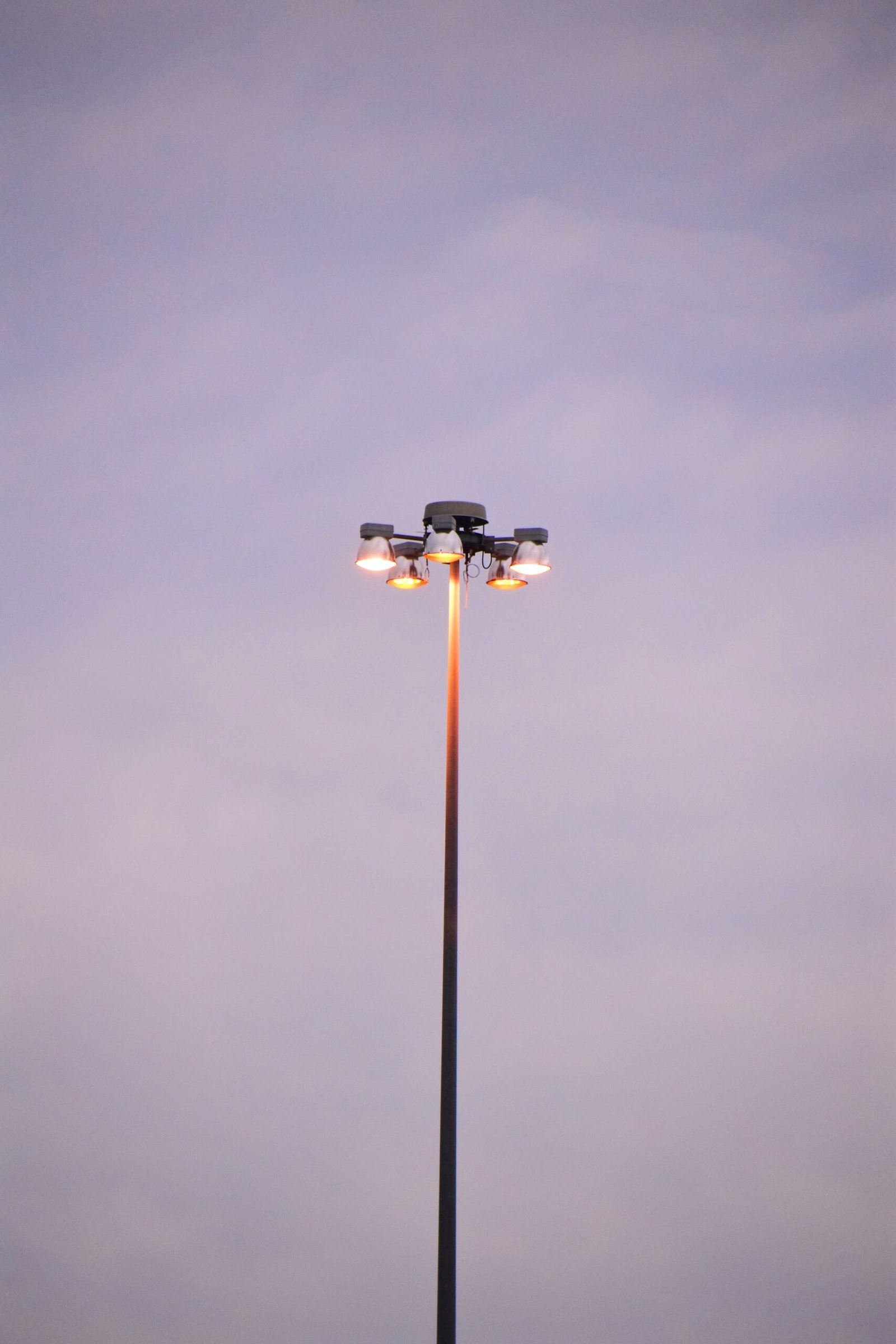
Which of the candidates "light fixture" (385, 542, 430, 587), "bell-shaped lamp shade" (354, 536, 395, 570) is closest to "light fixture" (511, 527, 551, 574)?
"light fixture" (385, 542, 430, 587)

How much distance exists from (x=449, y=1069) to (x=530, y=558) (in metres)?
3.28

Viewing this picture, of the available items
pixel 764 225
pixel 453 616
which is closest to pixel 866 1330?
pixel 453 616

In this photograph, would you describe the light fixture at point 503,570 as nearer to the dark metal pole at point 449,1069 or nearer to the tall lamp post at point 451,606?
the tall lamp post at point 451,606

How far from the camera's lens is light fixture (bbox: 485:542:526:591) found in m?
6.26

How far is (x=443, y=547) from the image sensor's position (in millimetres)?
5715

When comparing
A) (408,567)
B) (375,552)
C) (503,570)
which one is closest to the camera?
(375,552)

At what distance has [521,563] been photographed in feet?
20.0

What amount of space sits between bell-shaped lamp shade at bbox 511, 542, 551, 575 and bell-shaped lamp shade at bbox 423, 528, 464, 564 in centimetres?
47

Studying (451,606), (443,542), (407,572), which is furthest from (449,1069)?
(443,542)

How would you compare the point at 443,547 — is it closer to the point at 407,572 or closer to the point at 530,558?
the point at 407,572

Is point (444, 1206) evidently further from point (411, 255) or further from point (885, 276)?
point (885, 276)

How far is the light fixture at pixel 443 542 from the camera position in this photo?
5.71m

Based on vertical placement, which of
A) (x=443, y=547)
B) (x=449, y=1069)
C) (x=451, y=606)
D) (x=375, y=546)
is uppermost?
(x=375, y=546)

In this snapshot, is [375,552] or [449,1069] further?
[375,552]
